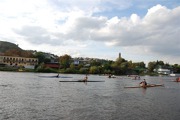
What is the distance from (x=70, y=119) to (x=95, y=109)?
6.33 metres

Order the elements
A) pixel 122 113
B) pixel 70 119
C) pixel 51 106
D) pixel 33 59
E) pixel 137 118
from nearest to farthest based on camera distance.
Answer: pixel 70 119 → pixel 137 118 → pixel 122 113 → pixel 51 106 → pixel 33 59

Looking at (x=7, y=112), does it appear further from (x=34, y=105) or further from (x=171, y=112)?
(x=171, y=112)

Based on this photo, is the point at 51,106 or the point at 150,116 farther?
the point at 51,106

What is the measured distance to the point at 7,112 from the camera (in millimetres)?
27922

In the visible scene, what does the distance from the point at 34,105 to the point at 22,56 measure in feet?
550

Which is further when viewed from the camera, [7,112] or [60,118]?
[7,112]

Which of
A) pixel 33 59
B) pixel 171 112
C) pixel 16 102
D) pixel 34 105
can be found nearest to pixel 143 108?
pixel 171 112

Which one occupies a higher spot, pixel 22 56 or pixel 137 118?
pixel 22 56

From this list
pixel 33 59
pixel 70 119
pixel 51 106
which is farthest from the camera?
pixel 33 59

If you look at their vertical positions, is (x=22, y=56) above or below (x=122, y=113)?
above

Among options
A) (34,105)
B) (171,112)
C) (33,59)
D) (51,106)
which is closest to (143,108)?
(171,112)

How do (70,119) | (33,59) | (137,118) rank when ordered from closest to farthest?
(70,119), (137,118), (33,59)

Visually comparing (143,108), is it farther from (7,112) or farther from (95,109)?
(7,112)

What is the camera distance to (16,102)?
114 feet
